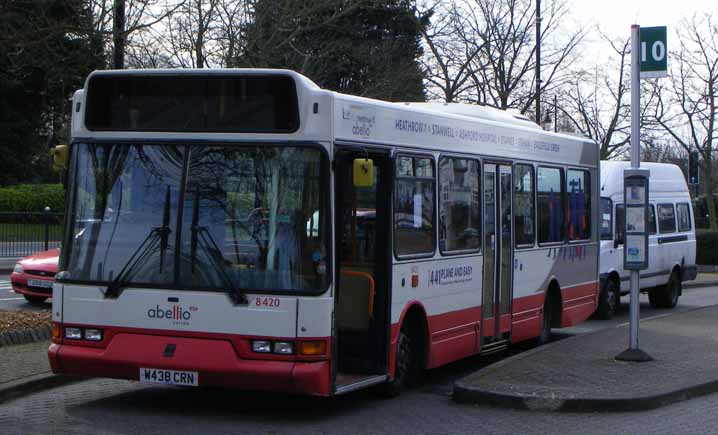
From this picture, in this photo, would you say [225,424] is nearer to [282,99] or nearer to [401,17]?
[282,99]

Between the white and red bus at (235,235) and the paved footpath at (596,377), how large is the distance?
1.18m

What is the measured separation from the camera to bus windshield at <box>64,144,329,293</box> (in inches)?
355

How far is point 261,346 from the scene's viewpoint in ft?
29.4

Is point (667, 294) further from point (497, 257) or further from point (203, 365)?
point (203, 365)

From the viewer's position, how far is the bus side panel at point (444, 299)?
1043cm

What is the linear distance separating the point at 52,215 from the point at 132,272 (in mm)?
22162

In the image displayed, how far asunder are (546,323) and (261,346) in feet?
23.0

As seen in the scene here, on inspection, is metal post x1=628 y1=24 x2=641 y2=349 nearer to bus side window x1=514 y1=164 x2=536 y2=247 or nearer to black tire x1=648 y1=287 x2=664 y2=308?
bus side window x1=514 y1=164 x2=536 y2=247

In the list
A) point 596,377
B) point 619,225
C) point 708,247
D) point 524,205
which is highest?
point 524,205

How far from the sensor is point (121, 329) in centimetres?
929

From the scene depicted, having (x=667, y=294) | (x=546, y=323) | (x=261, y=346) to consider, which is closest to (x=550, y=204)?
(x=546, y=323)

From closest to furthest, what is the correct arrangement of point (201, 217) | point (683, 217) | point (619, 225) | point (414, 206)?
1. point (201, 217)
2. point (414, 206)
3. point (619, 225)
4. point (683, 217)

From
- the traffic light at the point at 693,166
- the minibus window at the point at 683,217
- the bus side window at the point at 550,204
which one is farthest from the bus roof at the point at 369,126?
the traffic light at the point at 693,166

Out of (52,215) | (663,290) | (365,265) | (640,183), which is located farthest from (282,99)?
(52,215)
